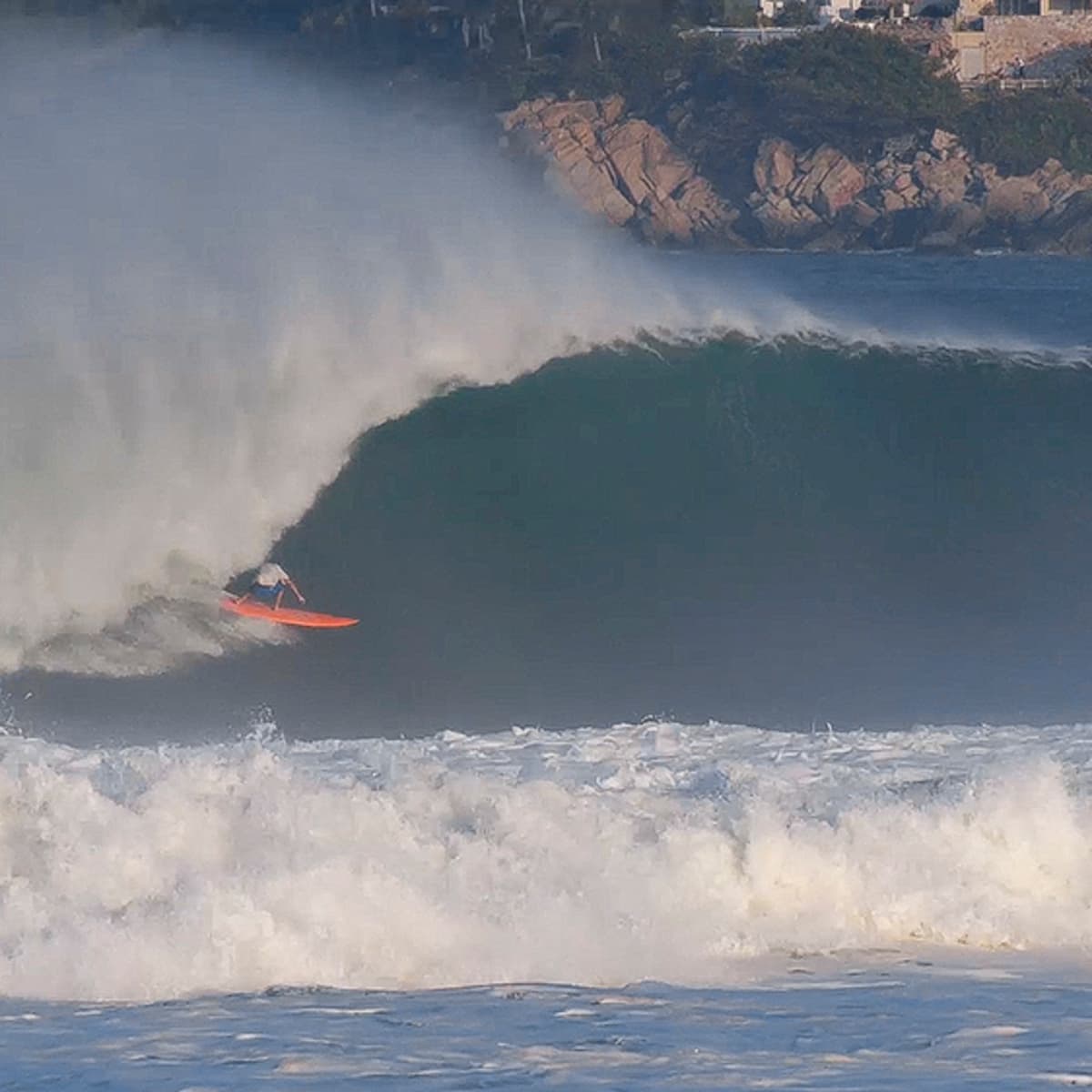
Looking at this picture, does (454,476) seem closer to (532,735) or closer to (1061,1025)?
(532,735)

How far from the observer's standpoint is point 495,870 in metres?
7.61

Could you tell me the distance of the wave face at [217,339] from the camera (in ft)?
42.4

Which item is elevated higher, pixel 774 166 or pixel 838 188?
pixel 774 166

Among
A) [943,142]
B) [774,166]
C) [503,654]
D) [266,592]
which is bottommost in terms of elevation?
[774,166]

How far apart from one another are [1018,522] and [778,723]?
12.7 feet

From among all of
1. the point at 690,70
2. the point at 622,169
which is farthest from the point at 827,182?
the point at 690,70

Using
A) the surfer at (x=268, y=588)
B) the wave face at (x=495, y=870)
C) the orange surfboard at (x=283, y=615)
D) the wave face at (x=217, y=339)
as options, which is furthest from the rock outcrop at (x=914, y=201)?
the wave face at (x=495, y=870)

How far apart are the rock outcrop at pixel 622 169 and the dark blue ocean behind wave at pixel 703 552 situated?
41.1m

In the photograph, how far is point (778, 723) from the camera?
11.8m

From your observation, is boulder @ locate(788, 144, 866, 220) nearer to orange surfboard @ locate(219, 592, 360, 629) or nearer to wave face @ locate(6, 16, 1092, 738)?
wave face @ locate(6, 16, 1092, 738)

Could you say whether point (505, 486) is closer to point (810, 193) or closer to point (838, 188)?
point (810, 193)

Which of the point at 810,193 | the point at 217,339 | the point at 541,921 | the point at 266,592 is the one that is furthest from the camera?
the point at 810,193

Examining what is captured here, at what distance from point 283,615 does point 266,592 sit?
143mm

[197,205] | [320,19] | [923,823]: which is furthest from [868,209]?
[923,823]
